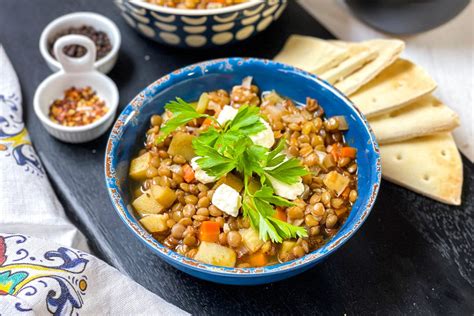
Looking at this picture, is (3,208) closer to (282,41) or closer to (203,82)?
(203,82)

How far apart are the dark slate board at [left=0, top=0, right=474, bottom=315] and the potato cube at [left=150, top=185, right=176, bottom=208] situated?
1.44 feet

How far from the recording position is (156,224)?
2.94 meters

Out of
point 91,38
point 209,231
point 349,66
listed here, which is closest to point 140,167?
point 209,231

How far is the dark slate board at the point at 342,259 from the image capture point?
3145 millimetres

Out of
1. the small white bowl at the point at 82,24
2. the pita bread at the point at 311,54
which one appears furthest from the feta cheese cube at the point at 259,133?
the small white bowl at the point at 82,24

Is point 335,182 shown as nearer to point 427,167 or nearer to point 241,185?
point 241,185

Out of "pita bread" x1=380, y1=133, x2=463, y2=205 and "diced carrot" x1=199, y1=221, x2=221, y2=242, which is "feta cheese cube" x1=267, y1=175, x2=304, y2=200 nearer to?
"diced carrot" x1=199, y1=221, x2=221, y2=242

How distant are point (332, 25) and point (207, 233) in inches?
84.5

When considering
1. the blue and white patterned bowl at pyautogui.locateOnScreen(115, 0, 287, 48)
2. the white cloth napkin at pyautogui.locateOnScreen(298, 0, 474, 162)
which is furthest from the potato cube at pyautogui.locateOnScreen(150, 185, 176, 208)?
the white cloth napkin at pyautogui.locateOnScreen(298, 0, 474, 162)

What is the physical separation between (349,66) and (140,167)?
1.41m

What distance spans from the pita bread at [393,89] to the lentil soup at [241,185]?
46 cm

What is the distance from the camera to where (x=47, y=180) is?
140 inches

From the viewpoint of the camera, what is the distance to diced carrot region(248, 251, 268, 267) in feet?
9.38

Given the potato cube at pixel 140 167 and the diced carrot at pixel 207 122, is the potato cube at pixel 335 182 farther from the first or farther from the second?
the potato cube at pixel 140 167
